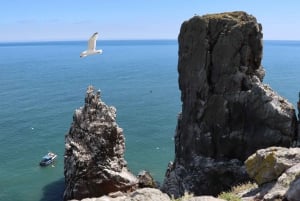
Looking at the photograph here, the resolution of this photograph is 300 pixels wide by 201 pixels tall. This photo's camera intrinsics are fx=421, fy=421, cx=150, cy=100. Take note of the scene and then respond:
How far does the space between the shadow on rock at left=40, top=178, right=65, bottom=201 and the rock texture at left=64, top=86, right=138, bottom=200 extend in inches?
431

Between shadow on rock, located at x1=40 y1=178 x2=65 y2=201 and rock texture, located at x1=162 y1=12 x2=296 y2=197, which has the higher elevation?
rock texture, located at x1=162 y1=12 x2=296 y2=197

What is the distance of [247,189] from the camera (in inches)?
930

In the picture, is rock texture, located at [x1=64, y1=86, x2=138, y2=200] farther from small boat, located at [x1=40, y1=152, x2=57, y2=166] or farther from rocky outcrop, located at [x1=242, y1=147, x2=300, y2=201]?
rocky outcrop, located at [x1=242, y1=147, x2=300, y2=201]

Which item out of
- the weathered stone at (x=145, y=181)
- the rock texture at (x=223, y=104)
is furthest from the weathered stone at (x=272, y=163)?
the weathered stone at (x=145, y=181)

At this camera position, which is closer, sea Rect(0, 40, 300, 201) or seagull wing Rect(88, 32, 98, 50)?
seagull wing Rect(88, 32, 98, 50)

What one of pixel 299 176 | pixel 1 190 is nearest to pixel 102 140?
pixel 1 190

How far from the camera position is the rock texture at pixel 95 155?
49875 mm

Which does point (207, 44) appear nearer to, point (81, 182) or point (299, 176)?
point (81, 182)

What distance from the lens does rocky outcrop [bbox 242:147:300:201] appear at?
19198 mm

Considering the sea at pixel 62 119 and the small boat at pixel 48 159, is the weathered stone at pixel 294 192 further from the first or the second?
the small boat at pixel 48 159

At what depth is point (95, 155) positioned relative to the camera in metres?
50.4

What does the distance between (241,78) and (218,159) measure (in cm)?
1009

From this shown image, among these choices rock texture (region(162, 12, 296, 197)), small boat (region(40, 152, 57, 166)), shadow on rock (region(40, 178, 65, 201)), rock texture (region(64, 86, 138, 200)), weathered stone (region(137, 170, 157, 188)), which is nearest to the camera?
rock texture (region(162, 12, 296, 197))

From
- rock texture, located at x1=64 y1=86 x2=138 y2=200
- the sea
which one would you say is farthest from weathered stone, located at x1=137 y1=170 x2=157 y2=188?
the sea
